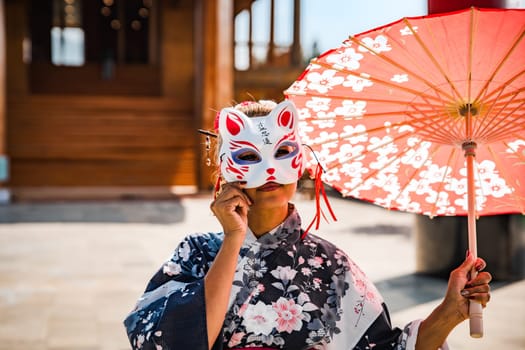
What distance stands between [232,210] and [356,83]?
0.70 m

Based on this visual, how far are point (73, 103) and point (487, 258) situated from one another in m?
13.2

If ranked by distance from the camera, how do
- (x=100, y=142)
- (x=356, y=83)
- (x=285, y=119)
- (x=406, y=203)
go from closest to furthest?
(x=285, y=119), (x=356, y=83), (x=406, y=203), (x=100, y=142)

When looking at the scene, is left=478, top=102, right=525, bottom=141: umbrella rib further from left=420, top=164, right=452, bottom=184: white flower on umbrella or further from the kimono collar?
the kimono collar

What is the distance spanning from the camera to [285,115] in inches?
71.7

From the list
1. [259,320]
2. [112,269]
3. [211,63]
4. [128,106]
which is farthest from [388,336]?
[128,106]

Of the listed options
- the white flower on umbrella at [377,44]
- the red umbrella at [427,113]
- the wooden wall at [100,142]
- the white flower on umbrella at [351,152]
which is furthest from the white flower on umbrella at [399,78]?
the wooden wall at [100,142]

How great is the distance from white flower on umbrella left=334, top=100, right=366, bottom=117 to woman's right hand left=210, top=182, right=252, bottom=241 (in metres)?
0.64

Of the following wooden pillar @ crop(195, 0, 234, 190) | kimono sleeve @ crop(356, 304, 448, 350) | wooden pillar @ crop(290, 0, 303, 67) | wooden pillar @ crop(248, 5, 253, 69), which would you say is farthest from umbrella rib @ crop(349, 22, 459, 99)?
wooden pillar @ crop(248, 5, 253, 69)

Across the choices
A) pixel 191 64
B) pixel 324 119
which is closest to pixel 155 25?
pixel 191 64

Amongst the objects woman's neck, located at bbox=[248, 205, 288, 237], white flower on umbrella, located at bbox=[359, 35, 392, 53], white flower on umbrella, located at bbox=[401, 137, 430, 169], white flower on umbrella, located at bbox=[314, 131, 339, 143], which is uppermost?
white flower on umbrella, located at bbox=[359, 35, 392, 53]

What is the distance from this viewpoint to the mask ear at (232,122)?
1791mm

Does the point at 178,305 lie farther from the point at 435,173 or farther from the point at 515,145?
the point at 515,145

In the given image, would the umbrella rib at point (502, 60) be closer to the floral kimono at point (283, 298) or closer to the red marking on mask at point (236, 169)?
the floral kimono at point (283, 298)

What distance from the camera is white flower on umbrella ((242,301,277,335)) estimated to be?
1824mm
